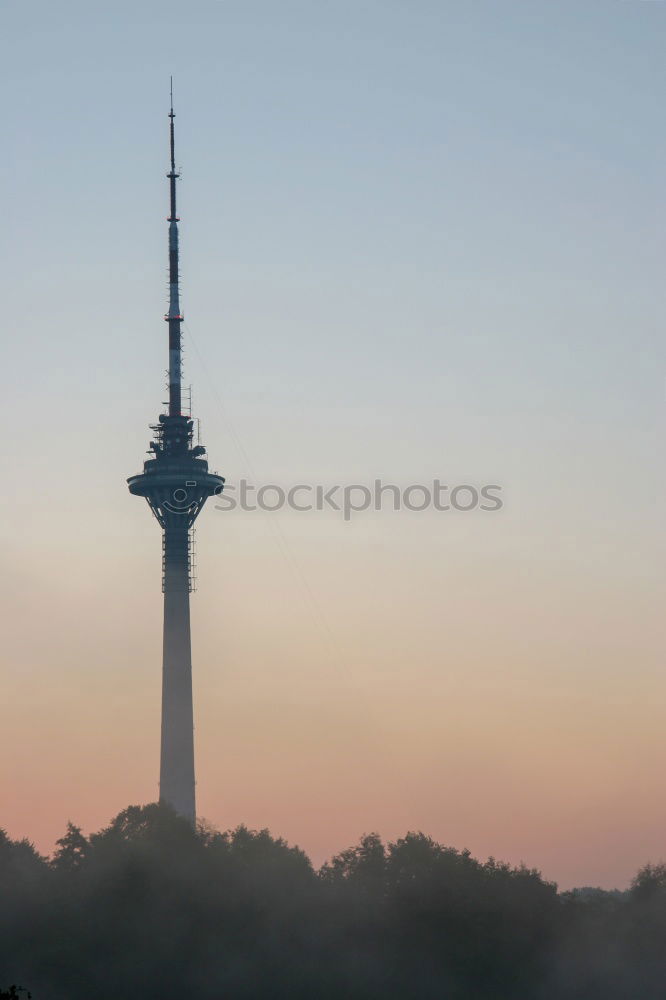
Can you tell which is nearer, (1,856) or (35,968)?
(35,968)

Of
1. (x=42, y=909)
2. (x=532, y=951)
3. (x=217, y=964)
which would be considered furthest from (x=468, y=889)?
(x=42, y=909)

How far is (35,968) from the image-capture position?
14612 cm

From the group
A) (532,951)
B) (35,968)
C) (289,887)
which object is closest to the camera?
(35,968)

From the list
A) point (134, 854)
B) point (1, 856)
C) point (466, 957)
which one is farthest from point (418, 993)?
point (1, 856)

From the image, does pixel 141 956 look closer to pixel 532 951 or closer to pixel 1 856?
pixel 1 856

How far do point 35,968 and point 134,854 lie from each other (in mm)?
22469

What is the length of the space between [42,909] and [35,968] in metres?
8.65

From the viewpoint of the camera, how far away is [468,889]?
161625 mm

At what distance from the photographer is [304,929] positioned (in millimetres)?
158625

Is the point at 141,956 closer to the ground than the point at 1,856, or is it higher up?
closer to the ground

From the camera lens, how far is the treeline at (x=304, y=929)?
14988 cm

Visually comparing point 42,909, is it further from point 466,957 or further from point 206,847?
point 466,957

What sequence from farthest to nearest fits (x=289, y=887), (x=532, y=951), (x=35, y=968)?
1. (x=289, y=887)
2. (x=532, y=951)
3. (x=35, y=968)

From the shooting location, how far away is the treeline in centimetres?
14988
